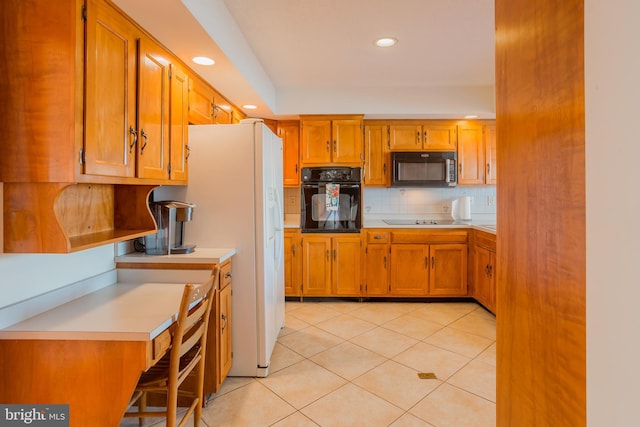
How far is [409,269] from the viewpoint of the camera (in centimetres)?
391

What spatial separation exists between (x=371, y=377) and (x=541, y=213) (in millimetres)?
1969

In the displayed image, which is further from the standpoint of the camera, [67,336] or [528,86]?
[67,336]

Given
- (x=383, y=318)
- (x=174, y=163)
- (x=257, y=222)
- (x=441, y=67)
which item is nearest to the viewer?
(x=174, y=163)

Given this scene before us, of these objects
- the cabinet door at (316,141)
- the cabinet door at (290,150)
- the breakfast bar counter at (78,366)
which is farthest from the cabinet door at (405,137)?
the breakfast bar counter at (78,366)

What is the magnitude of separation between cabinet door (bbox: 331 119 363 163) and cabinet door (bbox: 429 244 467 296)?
138 centimetres

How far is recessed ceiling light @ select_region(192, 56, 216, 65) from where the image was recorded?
2.20 metres

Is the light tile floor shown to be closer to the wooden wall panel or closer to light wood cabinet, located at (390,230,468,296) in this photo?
light wood cabinet, located at (390,230,468,296)

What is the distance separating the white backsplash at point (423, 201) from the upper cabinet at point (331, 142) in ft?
2.17

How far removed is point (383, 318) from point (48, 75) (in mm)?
3197

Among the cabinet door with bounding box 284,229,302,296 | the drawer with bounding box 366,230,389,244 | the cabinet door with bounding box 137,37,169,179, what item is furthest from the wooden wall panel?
the cabinet door with bounding box 284,229,302,296

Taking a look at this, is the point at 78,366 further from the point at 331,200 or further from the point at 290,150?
the point at 290,150
